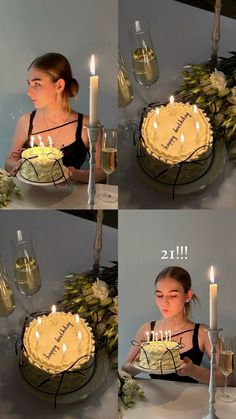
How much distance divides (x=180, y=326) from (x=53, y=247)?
1.18 ft

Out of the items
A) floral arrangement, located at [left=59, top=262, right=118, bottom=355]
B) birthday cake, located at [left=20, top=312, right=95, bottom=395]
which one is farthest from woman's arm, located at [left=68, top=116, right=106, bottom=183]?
birthday cake, located at [left=20, top=312, right=95, bottom=395]

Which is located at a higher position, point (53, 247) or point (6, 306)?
point (53, 247)

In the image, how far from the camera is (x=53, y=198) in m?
1.39

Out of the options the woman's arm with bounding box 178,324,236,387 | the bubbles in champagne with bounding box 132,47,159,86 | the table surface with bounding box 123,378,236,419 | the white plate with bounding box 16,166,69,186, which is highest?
the bubbles in champagne with bounding box 132,47,159,86

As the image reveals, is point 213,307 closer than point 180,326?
Yes

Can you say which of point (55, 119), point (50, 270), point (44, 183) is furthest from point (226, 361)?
point (55, 119)

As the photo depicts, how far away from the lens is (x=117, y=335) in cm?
141

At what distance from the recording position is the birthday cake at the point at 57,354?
137 centimetres

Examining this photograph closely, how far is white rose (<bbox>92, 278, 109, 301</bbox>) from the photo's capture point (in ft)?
4.60

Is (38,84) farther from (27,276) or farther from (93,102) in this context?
(27,276)

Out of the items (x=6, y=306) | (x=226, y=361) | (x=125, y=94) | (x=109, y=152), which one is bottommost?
(x=226, y=361)

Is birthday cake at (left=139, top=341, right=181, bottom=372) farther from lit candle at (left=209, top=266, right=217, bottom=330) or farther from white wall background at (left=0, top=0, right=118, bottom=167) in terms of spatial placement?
white wall background at (left=0, top=0, right=118, bottom=167)

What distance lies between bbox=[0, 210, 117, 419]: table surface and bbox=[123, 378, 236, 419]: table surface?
70mm

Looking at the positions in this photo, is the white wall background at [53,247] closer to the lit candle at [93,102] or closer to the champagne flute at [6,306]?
the champagne flute at [6,306]
